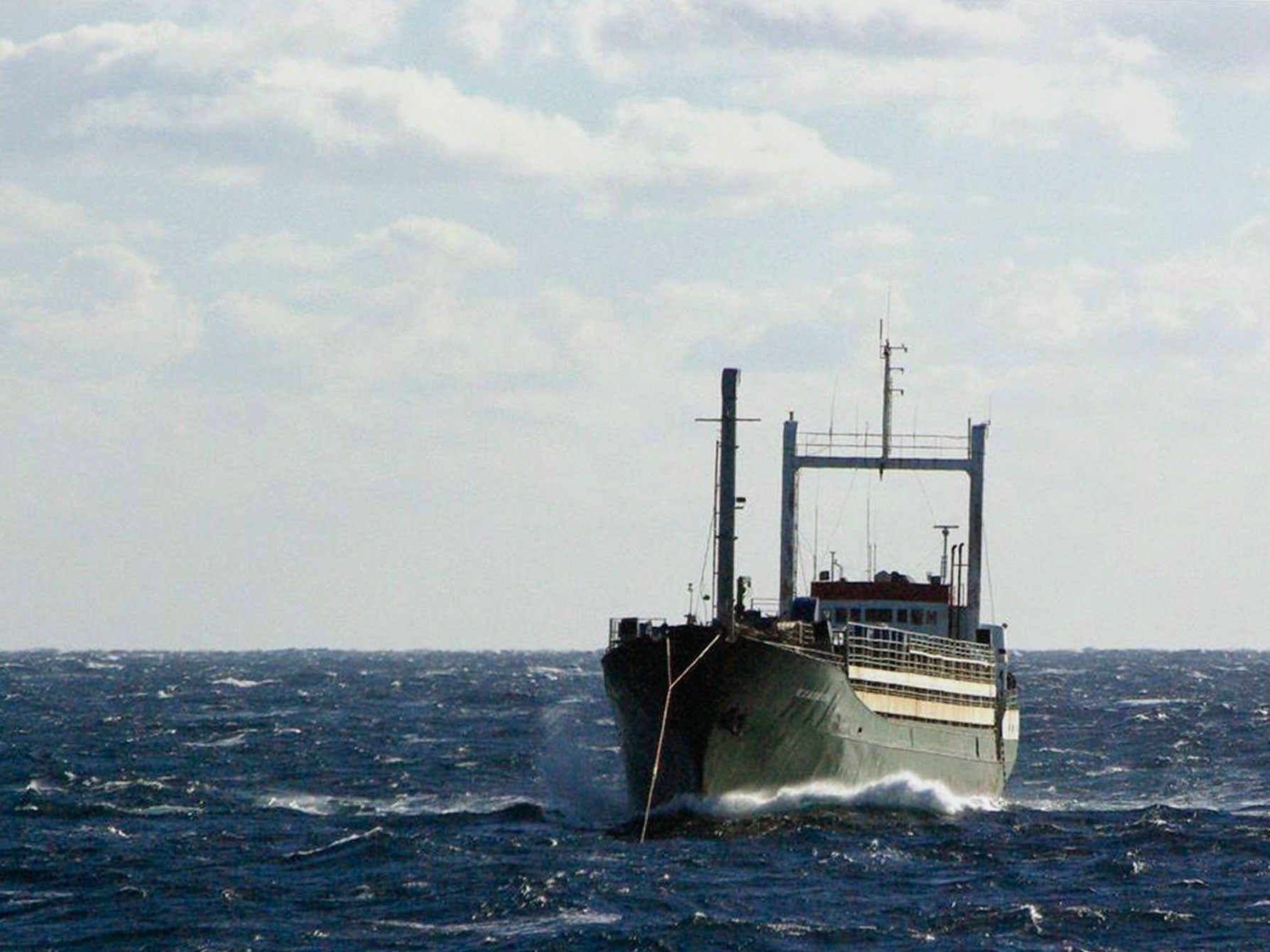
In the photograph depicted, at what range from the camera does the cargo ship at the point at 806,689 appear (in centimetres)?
5884

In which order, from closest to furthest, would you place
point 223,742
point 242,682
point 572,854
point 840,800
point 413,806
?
point 572,854 < point 840,800 < point 413,806 < point 223,742 < point 242,682

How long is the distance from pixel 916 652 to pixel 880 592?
252 inches

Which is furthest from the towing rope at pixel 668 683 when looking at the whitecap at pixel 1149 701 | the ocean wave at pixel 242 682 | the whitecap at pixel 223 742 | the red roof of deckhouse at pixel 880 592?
the ocean wave at pixel 242 682

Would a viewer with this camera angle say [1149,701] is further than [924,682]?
Yes

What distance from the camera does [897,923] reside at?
44156 mm

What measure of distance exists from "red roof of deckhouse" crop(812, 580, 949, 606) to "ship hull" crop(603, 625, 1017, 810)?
29.6ft

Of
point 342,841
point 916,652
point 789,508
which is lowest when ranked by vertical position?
point 342,841

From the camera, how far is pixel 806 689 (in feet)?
197

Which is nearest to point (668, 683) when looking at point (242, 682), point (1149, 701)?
point (1149, 701)

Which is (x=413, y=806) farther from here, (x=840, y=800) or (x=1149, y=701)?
Result: (x=1149, y=701)

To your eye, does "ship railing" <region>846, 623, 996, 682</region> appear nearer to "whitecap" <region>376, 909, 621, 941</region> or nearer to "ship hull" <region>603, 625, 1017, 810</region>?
"ship hull" <region>603, 625, 1017, 810</region>

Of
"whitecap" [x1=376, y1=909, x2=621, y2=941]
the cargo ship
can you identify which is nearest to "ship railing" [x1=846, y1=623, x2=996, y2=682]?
the cargo ship

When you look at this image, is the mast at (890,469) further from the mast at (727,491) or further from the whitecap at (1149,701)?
the whitecap at (1149,701)

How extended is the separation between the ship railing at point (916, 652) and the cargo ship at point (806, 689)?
71 millimetres
